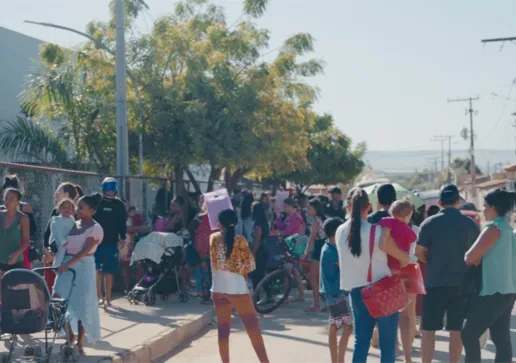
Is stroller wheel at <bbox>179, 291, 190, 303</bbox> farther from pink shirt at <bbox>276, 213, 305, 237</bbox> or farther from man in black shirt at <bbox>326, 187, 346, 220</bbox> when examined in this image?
man in black shirt at <bbox>326, 187, 346, 220</bbox>

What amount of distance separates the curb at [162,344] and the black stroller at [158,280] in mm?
1116

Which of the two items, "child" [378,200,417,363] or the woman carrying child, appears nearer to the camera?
"child" [378,200,417,363]

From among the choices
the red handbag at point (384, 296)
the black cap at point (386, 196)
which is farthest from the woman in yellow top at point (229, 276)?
the black cap at point (386, 196)

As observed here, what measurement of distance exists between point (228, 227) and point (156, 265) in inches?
220

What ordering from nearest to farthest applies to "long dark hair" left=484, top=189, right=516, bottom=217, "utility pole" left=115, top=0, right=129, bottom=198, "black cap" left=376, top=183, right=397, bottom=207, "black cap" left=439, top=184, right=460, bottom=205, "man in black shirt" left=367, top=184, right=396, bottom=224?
"long dark hair" left=484, top=189, right=516, bottom=217 < "black cap" left=439, top=184, right=460, bottom=205 < "man in black shirt" left=367, top=184, right=396, bottom=224 < "black cap" left=376, top=183, right=397, bottom=207 < "utility pole" left=115, top=0, right=129, bottom=198

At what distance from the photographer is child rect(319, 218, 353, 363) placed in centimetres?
841

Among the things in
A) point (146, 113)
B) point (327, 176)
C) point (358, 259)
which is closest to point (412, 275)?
point (358, 259)

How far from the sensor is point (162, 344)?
10.2 m

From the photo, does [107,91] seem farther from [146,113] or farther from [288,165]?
[288,165]

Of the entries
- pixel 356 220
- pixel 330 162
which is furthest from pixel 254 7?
pixel 330 162

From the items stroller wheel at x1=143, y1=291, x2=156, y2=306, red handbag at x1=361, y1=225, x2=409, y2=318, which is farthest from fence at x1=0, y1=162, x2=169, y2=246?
red handbag at x1=361, y1=225, x2=409, y2=318

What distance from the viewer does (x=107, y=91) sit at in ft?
70.0

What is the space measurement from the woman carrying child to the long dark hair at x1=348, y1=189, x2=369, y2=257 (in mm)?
2961

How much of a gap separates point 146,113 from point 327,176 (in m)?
28.1
